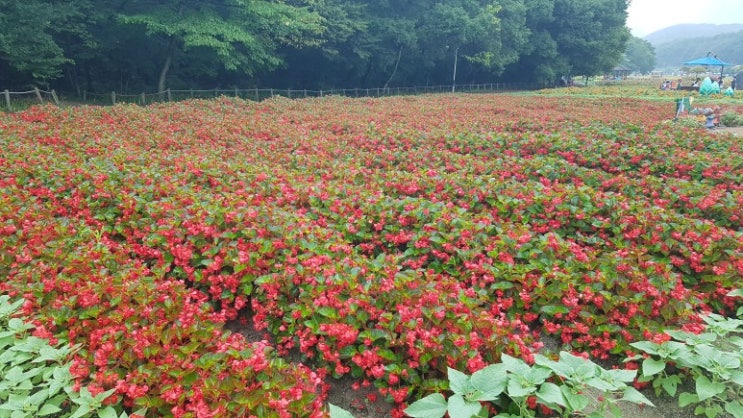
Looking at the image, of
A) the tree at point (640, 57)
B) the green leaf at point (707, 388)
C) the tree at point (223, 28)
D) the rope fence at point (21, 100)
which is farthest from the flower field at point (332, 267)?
the tree at point (640, 57)

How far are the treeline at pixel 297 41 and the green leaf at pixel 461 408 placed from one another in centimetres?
2171

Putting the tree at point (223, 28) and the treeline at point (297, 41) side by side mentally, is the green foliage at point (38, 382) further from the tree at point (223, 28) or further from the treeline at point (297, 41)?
the tree at point (223, 28)

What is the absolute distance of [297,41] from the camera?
2798 cm

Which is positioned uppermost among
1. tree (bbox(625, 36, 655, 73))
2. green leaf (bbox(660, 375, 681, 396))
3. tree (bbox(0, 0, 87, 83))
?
tree (bbox(625, 36, 655, 73))

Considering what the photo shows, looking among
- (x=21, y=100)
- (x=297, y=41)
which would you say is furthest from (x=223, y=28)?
(x=21, y=100)

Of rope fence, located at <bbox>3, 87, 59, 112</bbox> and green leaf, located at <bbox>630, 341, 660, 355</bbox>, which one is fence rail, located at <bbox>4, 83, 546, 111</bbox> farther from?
green leaf, located at <bbox>630, 341, 660, 355</bbox>

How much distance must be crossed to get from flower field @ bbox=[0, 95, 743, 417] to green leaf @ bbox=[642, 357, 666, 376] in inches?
13.9

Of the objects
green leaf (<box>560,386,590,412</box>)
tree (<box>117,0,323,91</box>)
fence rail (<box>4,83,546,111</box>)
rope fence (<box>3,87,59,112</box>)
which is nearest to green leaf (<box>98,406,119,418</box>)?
green leaf (<box>560,386,590,412</box>)

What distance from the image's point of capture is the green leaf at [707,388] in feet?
8.46

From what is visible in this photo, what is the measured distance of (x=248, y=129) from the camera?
1099cm

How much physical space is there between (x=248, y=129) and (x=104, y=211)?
6.08 m

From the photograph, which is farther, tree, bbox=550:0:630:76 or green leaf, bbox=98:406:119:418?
tree, bbox=550:0:630:76

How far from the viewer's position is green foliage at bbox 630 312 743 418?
2.64 meters

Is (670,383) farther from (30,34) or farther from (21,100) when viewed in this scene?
(30,34)
